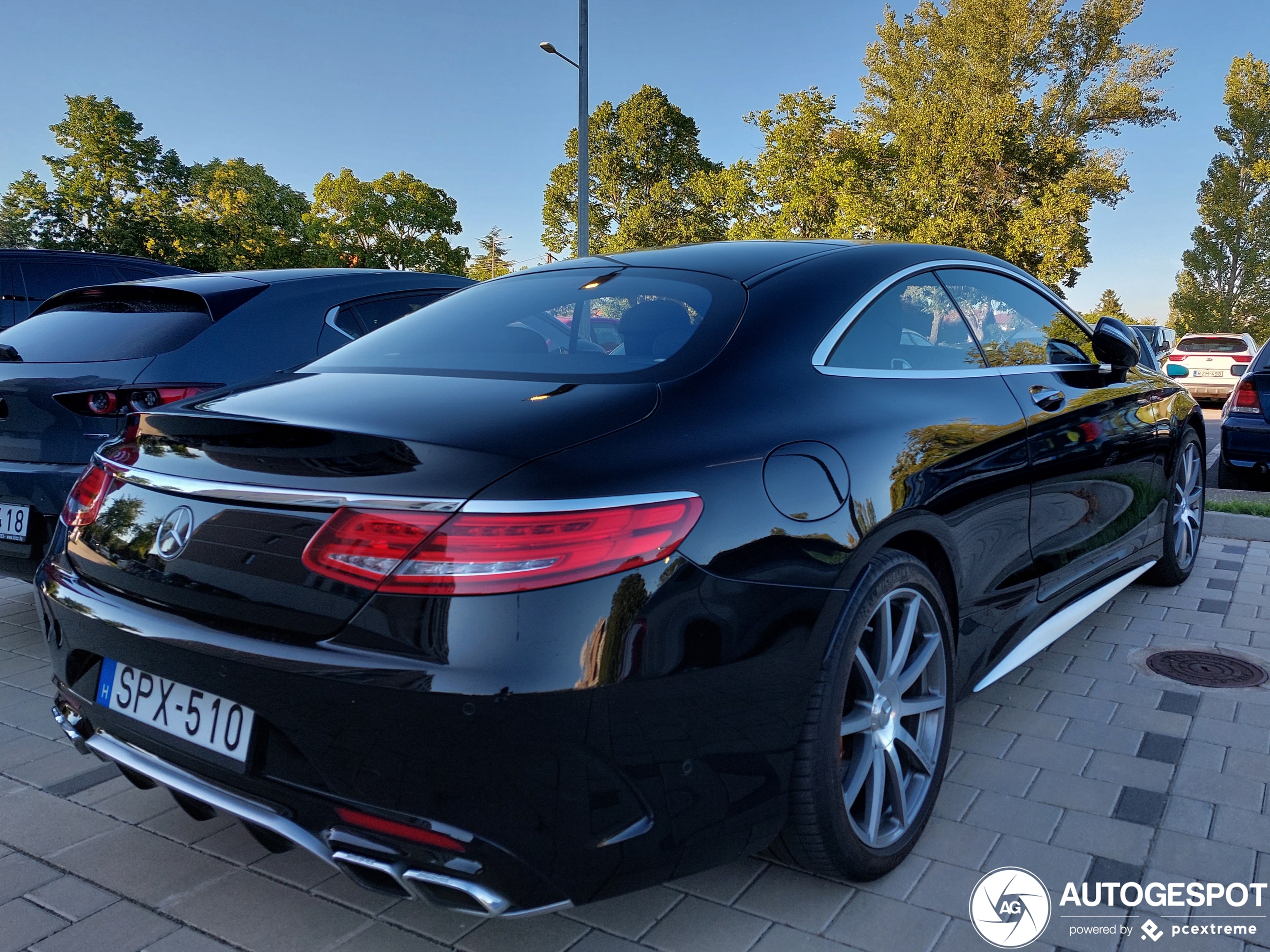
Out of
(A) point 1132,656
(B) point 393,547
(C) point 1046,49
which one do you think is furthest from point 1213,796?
(C) point 1046,49

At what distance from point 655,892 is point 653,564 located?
1.00 metres

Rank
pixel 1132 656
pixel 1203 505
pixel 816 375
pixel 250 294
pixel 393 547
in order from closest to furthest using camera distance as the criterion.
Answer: pixel 393 547 → pixel 816 375 → pixel 1132 656 → pixel 250 294 → pixel 1203 505

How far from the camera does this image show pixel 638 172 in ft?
194

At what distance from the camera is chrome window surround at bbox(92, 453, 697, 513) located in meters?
1.61

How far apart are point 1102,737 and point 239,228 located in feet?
138

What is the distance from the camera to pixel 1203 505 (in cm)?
525

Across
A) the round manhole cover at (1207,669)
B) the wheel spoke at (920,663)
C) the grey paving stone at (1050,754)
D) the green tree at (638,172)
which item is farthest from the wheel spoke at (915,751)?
the green tree at (638,172)

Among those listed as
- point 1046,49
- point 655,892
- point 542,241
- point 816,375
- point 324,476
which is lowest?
point 655,892

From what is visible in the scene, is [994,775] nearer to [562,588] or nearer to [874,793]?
[874,793]

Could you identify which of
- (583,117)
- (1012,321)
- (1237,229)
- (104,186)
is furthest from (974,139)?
(1012,321)

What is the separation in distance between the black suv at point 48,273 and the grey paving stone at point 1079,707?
652 cm

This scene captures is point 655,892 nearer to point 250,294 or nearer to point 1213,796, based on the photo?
point 1213,796

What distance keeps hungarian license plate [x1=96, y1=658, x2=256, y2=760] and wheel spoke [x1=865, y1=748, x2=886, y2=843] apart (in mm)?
1352

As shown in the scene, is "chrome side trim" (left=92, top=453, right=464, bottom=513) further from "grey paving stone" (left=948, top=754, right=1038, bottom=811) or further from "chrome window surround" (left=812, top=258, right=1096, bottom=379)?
Result: "grey paving stone" (left=948, top=754, right=1038, bottom=811)
